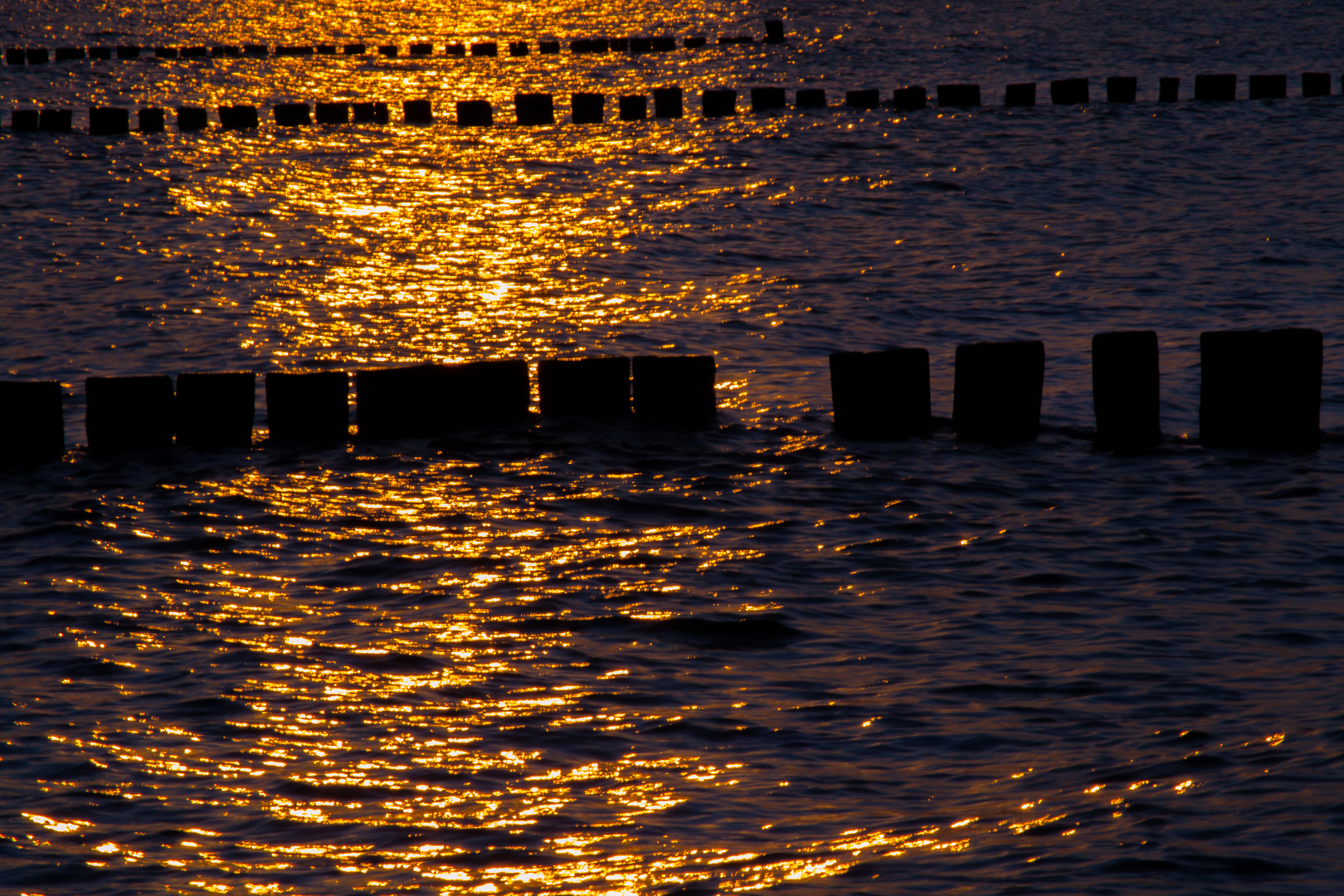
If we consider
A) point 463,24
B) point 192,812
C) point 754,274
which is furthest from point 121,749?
point 463,24

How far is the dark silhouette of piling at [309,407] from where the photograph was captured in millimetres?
10391

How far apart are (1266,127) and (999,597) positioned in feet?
70.6

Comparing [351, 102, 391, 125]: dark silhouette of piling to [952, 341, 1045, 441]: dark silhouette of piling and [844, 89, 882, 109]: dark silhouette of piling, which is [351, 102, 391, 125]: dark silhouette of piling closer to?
[844, 89, 882, 109]: dark silhouette of piling

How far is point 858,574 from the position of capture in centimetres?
827

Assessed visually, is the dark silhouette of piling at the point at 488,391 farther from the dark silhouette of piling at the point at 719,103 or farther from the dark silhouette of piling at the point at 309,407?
the dark silhouette of piling at the point at 719,103

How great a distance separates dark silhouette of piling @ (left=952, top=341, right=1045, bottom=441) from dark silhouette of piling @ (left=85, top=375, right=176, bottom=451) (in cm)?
525

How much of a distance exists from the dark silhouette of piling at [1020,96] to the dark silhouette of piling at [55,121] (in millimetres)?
16833

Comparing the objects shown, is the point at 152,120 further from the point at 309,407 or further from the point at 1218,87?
the point at 1218,87

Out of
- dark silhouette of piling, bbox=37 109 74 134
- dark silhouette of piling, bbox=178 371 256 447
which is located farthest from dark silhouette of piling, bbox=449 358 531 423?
dark silhouette of piling, bbox=37 109 74 134

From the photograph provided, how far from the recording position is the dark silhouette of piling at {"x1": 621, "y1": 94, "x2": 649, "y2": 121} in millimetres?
28375

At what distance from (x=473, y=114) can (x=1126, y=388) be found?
19502mm

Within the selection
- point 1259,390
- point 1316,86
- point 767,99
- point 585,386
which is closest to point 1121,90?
point 1316,86

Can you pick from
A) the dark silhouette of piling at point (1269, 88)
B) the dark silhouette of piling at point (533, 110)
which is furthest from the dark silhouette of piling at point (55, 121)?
the dark silhouette of piling at point (1269, 88)

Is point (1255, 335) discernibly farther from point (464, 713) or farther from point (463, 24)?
point (463, 24)
